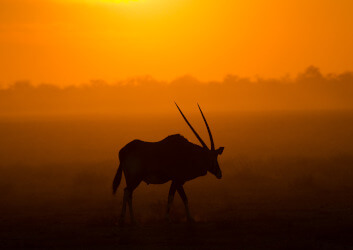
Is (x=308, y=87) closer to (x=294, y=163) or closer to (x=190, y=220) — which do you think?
(x=294, y=163)

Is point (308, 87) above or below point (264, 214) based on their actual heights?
above

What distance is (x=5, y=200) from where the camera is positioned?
28.5 meters

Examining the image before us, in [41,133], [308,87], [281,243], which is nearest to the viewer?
[281,243]

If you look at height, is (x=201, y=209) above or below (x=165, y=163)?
below

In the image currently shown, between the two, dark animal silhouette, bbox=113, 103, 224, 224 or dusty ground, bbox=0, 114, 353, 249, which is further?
dark animal silhouette, bbox=113, 103, 224, 224

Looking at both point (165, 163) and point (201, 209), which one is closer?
point (165, 163)

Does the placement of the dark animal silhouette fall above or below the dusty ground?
above

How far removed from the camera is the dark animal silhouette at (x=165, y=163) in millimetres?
19609

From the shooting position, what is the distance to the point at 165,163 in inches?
774

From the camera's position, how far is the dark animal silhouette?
1961 centimetres

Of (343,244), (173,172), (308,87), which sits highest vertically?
(308,87)

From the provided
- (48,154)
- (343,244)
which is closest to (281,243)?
(343,244)

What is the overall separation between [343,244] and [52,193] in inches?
689

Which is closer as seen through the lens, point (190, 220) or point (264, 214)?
point (190, 220)
